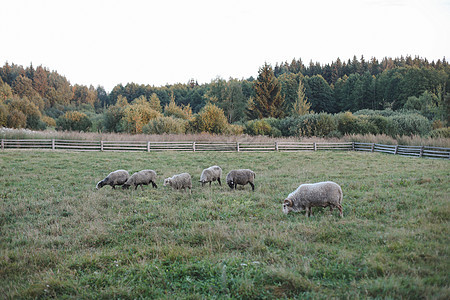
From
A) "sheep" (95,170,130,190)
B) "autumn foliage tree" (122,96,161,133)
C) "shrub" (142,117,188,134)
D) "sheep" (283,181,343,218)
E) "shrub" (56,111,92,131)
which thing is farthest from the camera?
"shrub" (56,111,92,131)

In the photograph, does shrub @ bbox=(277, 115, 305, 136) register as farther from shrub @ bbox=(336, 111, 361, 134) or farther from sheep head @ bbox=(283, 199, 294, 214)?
sheep head @ bbox=(283, 199, 294, 214)

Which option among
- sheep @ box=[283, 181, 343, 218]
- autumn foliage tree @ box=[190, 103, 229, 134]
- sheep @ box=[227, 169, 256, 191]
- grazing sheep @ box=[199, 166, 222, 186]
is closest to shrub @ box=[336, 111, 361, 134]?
autumn foliage tree @ box=[190, 103, 229, 134]

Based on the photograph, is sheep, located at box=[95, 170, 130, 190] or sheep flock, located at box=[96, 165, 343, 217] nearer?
sheep flock, located at box=[96, 165, 343, 217]

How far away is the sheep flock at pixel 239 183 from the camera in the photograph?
845 cm

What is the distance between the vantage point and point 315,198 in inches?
333

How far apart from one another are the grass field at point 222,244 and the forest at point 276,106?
27.5 meters

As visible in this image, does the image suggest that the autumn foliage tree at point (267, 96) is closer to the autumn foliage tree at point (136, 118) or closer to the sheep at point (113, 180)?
the autumn foliage tree at point (136, 118)

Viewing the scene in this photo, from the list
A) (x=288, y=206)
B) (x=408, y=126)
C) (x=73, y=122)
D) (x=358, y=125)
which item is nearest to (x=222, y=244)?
(x=288, y=206)

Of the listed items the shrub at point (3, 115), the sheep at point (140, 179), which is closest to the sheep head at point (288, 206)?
the sheep at point (140, 179)

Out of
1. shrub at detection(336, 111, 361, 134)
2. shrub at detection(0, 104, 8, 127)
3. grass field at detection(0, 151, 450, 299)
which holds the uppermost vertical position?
shrub at detection(0, 104, 8, 127)

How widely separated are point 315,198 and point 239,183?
4.36 metres

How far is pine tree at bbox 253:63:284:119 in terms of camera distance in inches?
2359

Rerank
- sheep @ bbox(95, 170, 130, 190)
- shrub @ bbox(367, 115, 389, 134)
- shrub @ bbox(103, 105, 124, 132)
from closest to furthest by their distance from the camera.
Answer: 1. sheep @ bbox(95, 170, 130, 190)
2. shrub @ bbox(367, 115, 389, 134)
3. shrub @ bbox(103, 105, 124, 132)

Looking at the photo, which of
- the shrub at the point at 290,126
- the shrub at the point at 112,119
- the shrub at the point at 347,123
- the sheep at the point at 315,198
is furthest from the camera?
the shrub at the point at 112,119
